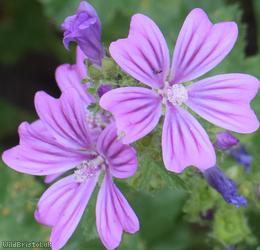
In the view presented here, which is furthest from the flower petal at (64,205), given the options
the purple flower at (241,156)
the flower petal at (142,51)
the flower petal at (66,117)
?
the purple flower at (241,156)

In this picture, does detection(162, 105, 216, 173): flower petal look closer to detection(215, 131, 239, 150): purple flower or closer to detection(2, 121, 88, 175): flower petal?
detection(215, 131, 239, 150): purple flower

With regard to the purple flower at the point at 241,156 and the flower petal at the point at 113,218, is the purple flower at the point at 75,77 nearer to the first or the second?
the flower petal at the point at 113,218

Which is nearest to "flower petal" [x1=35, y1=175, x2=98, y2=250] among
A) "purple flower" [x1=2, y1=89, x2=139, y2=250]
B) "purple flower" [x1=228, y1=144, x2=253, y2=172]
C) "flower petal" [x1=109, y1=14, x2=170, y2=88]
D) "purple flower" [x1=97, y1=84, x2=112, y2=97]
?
"purple flower" [x1=2, y1=89, x2=139, y2=250]

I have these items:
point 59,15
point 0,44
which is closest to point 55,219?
point 59,15

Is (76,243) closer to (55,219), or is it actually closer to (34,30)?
(55,219)

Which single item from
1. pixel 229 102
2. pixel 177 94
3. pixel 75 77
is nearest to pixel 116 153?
pixel 177 94

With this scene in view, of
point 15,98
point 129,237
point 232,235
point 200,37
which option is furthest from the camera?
point 15,98

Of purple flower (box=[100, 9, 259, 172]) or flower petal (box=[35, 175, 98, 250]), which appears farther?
flower petal (box=[35, 175, 98, 250])
